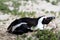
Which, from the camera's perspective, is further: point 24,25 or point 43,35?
point 24,25

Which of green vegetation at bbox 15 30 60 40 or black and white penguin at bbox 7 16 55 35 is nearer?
green vegetation at bbox 15 30 60 40

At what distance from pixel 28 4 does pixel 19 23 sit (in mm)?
8183

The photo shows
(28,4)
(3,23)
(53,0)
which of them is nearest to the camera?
(3,23)

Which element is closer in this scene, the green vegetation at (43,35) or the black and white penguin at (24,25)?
the green vegetation at (43,35)

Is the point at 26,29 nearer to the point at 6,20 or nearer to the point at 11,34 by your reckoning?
the point at 11,34

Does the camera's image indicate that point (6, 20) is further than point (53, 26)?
Yes

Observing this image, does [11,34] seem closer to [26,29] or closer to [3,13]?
[26,29]

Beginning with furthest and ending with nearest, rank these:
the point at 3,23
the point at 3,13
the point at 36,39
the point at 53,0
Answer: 1. the point at 53,0
2. the point at 3,13
3. the point at 3,23
4. the point at 36,39

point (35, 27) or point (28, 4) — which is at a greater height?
point (35, 27)

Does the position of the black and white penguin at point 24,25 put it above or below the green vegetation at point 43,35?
above

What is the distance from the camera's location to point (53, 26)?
10.2 metres

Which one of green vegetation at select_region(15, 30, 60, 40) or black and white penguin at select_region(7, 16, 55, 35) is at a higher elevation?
black and white penguin at select_region(7, 16, 55, 35)

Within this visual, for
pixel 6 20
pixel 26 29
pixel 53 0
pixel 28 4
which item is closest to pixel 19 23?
pixel 26 29

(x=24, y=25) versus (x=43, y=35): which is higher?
(x=24, y=25)
